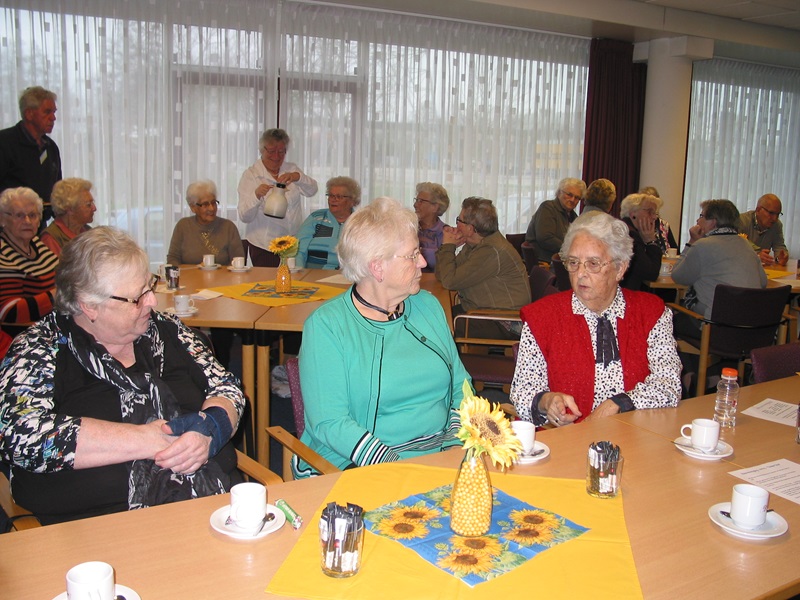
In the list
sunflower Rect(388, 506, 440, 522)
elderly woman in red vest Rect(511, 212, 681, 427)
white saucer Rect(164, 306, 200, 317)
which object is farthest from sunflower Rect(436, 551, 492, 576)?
white saucer Rect(164, 306, 200, 317)

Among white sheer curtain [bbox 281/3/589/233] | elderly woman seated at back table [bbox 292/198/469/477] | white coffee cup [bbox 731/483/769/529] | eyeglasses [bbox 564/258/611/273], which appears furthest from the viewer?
white sheer curtain [bbox 281/3/589/233]

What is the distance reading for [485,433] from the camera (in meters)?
1.47

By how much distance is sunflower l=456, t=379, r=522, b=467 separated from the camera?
146 centimetres

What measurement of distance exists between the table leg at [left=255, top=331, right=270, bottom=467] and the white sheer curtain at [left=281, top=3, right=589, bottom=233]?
4150 millimetres

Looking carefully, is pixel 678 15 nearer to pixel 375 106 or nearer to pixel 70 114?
pixel 375 106

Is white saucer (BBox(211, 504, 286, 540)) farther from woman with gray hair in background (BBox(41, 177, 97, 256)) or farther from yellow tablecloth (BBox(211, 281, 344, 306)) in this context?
woman with gray hair in background (BBox(41, 177, 97, 256))

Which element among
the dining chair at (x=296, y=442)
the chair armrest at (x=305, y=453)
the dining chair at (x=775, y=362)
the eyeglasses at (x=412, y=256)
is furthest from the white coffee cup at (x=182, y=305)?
the dining chair at (x=775, y=362)

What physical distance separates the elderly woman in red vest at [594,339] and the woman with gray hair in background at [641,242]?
234 centimetres

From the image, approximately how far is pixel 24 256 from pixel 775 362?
12.2ft

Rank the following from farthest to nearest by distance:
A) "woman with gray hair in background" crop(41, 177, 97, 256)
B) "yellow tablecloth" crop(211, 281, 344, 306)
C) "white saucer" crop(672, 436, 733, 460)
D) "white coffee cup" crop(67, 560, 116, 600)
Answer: "woman with gray hair in background" crop(41, 177, 97, 256)
"yellow tablecloth" crop(211, 281, 344, 306)
"white saucer" crop(672, 436, 733, 460)
"white coffee cup" crop(67, 560, 116, 600)

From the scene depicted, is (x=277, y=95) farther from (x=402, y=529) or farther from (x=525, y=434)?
(x=402, y=529)

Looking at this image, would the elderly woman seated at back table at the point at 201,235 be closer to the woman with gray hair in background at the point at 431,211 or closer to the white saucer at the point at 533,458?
the woman with gray hair in background at the point at 431,211

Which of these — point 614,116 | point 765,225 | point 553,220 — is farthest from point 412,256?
point 614,116

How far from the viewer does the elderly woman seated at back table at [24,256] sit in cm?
376
